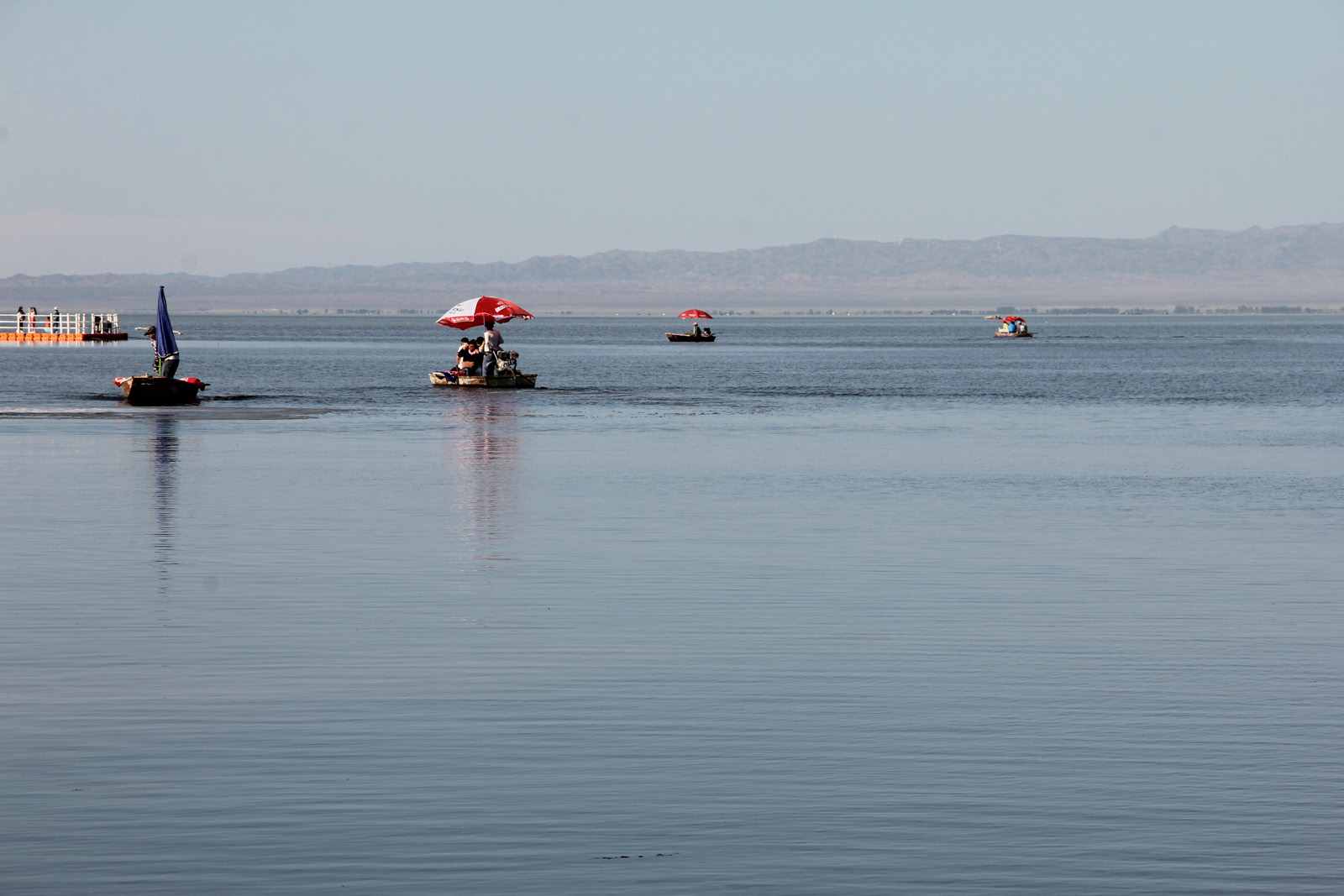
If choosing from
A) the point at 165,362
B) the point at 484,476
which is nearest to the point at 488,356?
the point at 165,362

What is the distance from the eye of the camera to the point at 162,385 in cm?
7244

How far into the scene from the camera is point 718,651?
19.7 meters

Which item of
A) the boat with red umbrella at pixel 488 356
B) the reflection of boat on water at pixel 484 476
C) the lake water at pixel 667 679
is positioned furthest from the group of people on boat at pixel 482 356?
the lake water at pixel 667 679

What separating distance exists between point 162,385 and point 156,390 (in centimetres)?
28

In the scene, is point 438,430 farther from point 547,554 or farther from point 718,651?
point 718,651

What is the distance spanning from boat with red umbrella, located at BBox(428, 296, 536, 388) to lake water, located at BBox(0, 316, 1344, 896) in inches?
1496

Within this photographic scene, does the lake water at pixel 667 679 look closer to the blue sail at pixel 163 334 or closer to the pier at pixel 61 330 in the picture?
the blue sail at pixel 163 334

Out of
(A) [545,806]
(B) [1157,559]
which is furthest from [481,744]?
(B) [1157,559]

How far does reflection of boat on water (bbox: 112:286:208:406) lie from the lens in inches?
2842

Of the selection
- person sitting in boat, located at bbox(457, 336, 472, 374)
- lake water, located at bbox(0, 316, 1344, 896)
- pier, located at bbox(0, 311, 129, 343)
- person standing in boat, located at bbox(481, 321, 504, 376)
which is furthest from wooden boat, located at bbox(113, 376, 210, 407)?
pier, located at bbox(0, 311, 129, 343)

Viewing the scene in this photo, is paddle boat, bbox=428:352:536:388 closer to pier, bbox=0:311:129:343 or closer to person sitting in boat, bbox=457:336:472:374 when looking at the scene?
person sitting in boat, bbox=457:336:472:374

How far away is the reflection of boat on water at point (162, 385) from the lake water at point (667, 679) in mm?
26389

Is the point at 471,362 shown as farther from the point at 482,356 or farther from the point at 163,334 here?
the point at 163,334

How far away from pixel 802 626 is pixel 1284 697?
5.42 metres
